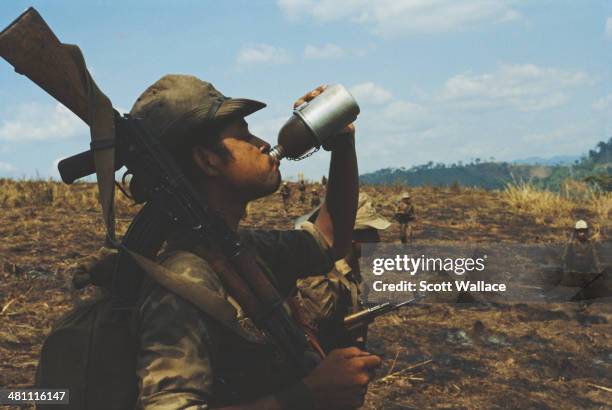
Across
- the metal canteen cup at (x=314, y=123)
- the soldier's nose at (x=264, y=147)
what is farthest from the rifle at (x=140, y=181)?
the metal canteen cup at (x=314, y=123)

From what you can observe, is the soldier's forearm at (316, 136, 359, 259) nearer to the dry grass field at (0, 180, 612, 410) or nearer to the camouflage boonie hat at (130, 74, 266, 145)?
the camouflage boonie hat at (130, 74, 266, 145)

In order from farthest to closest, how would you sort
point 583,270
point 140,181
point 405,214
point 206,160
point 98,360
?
1. point 405,214
2. point 583,270
3. point 206,160
4. point 140,181
5. point 98,360

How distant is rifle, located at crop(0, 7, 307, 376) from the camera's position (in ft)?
7.29

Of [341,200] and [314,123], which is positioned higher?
[314,123]

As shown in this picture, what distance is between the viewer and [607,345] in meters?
7.85

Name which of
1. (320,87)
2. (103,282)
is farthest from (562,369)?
(103,282)

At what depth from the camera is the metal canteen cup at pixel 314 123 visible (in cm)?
270

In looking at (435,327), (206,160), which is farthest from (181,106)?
(435,327)

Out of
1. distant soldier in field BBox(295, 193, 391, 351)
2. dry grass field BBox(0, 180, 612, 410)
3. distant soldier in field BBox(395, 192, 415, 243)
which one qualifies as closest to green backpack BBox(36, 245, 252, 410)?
distant soldier in field BBox(295, 193, 391, 351)

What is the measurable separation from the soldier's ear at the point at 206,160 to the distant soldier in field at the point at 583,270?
27.2 feet

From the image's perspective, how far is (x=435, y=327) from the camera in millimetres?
8242

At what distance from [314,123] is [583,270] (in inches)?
323

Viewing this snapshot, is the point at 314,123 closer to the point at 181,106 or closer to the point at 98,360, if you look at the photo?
the point at 181,106

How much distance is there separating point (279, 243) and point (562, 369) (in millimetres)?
5080
